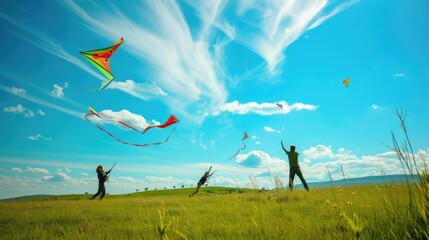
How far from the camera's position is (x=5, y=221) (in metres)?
7.96

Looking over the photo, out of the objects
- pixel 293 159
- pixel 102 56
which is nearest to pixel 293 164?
pixel 293 159

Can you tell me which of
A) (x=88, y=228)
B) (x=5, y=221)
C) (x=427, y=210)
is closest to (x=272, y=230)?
(x=427, y=210)

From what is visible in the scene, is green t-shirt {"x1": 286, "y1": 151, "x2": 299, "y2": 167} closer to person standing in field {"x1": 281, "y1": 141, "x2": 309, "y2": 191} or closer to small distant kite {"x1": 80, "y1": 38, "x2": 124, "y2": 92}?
person standing in field {"x1": 281, "y1": 141, "x2": 309, "y2": 191}

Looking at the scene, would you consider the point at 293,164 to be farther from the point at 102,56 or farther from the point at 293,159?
the point at 102,56

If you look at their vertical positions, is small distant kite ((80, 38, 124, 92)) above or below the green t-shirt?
above

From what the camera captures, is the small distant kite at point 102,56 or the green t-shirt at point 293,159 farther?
the green t-shirt at point 293,159

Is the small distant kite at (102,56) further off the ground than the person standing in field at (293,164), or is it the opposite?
the small distant kite at (102,56)

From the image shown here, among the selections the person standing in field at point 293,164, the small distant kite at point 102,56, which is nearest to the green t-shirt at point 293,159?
the person standing in field at point 293,164

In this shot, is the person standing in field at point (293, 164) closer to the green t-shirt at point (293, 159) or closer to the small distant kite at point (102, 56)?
the green t-shirt at point (293, 159)

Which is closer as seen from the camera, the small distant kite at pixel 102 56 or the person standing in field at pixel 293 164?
the small distant kite at pixel 102 56

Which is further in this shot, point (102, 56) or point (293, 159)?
point (293, 159)

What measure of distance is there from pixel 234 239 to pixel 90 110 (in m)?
3.82

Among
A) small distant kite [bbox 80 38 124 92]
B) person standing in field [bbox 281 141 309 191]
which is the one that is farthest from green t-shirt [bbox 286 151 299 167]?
small distant kite [bbox 80 38 124 92]

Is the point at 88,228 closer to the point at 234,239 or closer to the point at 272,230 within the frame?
the point at 234,239
